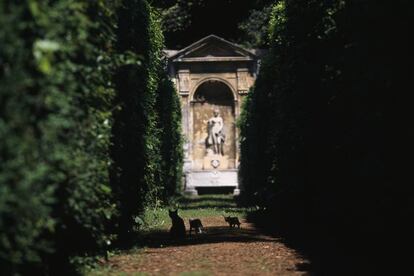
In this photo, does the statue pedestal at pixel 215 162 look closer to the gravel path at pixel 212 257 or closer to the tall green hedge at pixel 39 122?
the gravel path at pixel 212 257

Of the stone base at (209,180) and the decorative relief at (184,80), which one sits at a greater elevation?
the decorative relief at (184,80)

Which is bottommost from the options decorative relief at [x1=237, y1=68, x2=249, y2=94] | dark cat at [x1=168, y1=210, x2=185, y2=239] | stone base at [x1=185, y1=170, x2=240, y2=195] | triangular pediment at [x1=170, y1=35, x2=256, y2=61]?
dark cat at [x1=168, y1=210, x2=185, y2=239]

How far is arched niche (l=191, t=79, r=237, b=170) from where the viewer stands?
31672 millimetres

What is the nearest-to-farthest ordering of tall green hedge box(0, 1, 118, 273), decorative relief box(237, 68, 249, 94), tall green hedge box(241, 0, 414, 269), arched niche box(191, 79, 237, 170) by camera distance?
tall green hedge box(0, 1, 118, 273)
tall green hedge box(241, 0, 414, 269)
decorative relief box(237, 68, 249, 94)
arched niche box(191, 79, 237, 170)

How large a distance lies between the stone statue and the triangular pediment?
314 cm

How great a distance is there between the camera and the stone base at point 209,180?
101ft

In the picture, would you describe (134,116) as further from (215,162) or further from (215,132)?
(215,162)

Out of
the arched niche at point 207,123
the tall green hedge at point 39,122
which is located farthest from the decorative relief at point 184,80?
the tall green hedge at point 39,122

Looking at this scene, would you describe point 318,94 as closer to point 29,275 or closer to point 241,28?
point 29,275

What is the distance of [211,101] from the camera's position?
3197cm

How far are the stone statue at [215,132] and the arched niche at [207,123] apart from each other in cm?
8

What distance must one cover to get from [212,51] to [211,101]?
2.94 metres

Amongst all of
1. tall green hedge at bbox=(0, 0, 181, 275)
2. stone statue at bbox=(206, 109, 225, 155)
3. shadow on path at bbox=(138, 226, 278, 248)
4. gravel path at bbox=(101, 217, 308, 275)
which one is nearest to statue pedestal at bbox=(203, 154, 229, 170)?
stone statue at bbox=(206, 109, 225, 155)

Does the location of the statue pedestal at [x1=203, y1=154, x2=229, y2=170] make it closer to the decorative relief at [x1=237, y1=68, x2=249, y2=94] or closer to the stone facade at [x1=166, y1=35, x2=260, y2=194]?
the stone facade at [x1=166, y1=35, x2=260, y2=194]
